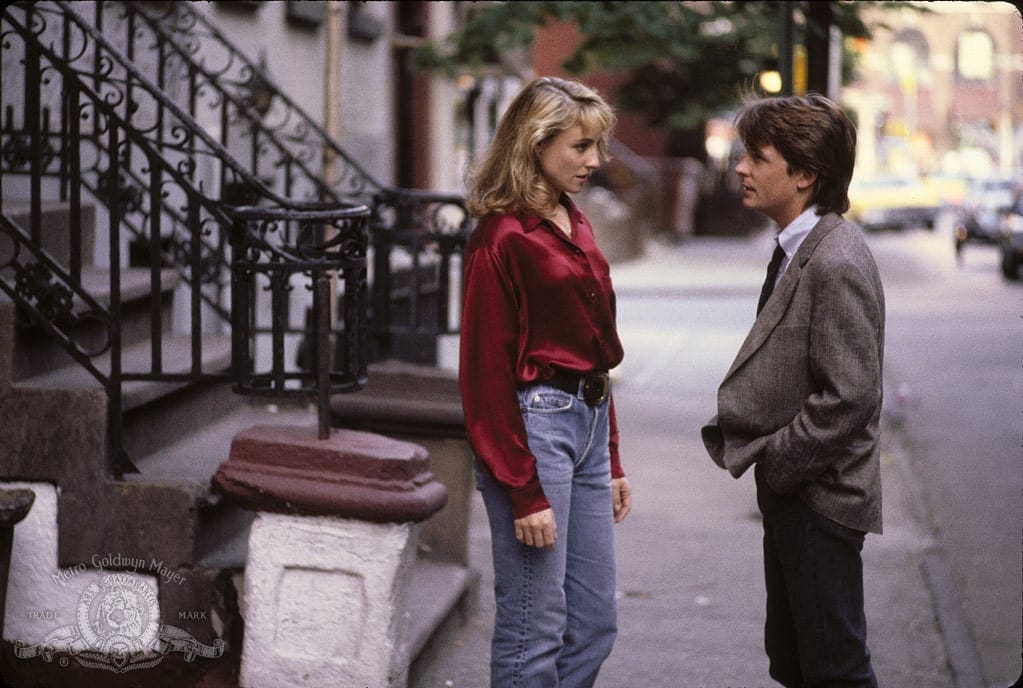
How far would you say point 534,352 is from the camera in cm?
367

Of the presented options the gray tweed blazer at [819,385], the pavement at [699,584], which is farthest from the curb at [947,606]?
the gray tweed blazer at [819,385]

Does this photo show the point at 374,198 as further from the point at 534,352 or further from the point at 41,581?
the point at 534,352

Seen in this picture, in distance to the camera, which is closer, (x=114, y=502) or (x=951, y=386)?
(x=114, y=502)

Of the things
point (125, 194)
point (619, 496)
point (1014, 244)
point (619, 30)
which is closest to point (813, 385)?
point (619, 496)

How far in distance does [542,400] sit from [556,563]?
430 millimetres

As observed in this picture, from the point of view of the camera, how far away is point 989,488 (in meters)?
8.93

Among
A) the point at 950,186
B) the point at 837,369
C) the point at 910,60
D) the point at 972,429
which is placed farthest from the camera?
the point at 910,60

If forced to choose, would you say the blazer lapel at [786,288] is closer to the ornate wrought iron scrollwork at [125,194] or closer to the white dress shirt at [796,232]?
the white dress shirt at [796,232]

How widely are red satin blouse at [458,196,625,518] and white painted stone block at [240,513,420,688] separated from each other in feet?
2.50

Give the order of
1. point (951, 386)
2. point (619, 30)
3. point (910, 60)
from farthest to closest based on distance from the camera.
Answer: point (910, 60), point (951, 386), point (619, 30)

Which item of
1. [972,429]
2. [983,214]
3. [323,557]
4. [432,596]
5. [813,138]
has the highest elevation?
[813,138]

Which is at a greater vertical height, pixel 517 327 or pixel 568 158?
pixel 568 158

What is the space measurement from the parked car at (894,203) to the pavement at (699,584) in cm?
2907

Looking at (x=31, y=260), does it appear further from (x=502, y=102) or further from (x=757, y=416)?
(x=502, y=102)
